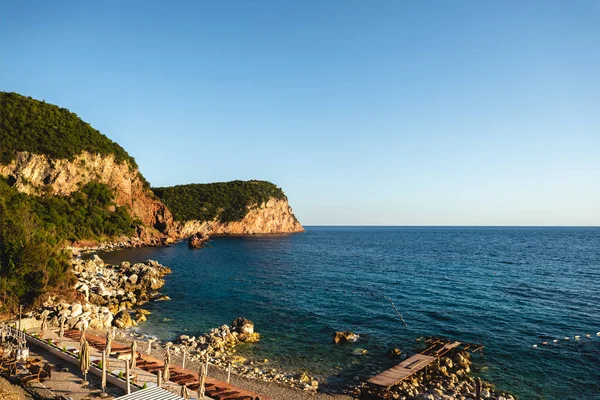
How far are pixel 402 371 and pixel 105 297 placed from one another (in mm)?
32681

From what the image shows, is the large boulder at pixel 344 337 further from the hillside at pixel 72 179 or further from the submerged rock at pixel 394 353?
the hillside at pixel 72 179

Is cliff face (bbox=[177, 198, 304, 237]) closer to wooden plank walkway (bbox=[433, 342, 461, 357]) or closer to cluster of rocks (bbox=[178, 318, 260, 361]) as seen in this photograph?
cluster of rocks (bbox=[178, 318, 260, 361])

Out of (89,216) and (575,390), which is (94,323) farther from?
(89,216)

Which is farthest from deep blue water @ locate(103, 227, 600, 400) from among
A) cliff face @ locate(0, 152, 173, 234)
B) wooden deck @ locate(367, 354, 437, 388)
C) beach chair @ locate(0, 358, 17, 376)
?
cliff face @ locate(0, 152, 173, 234)

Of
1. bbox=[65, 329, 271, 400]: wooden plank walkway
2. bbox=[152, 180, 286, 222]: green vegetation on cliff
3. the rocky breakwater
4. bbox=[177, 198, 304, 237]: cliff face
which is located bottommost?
the rocky breakwater

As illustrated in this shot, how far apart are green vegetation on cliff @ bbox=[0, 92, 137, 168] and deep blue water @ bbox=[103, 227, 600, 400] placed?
129ft

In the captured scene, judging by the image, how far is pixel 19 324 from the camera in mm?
23719

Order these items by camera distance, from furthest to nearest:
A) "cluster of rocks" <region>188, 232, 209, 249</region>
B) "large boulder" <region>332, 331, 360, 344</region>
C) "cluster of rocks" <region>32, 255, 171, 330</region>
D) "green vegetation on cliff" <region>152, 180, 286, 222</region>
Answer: "green vegetation on cliff" <region>152, 180, 286, 222</region>, "cluster of rocks" <region>188, 232, 209, 249</region>, "large boulder" <region>332, 331, 360, 344</region>, "cluster of rocks" <region>32, 255, 171, 330</region>

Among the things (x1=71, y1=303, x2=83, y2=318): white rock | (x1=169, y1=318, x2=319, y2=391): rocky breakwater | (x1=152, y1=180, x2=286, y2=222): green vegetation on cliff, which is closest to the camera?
(x1=169, y1=318, x2=319, y2=391): rocky breakwater

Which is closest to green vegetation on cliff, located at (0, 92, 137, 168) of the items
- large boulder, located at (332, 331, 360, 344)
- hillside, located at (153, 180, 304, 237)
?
hillside, located at (153, 180, 304, 237)

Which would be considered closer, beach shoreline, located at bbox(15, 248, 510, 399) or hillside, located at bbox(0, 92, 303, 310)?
beach shoreline, located at bbox(15, 248, 510, 399)

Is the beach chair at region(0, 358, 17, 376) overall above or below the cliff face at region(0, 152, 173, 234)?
below

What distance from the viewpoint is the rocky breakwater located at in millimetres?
23859

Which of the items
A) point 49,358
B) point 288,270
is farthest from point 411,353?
point 288,270
